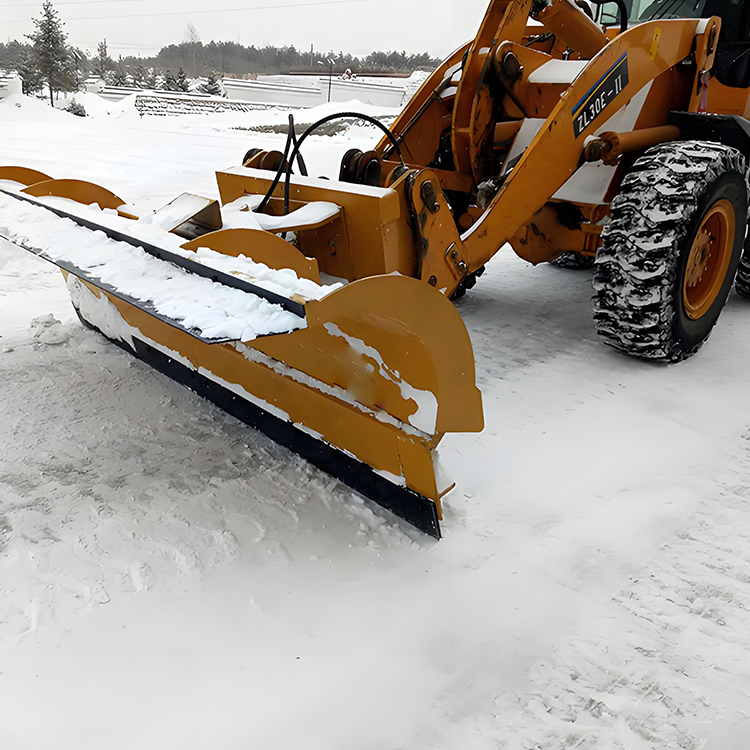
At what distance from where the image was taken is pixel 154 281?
1.96 meters

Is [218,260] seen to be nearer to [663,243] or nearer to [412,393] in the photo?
[412,393]

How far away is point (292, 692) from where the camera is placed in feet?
5.45

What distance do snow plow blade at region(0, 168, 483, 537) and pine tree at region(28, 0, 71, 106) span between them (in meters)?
32.8

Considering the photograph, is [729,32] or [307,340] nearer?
[307,340]

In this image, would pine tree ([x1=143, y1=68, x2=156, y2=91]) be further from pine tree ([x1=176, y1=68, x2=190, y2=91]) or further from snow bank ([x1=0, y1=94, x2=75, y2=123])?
snow bank ([x1=0, y1=94, x2=75, y2=123])

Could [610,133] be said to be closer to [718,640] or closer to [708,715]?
[718,640]

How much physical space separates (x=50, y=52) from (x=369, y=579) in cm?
3607

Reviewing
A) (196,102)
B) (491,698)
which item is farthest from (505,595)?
(196,102)

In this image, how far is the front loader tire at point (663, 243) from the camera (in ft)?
10.4

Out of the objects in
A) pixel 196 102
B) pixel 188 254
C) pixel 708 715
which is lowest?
pixel 708 715

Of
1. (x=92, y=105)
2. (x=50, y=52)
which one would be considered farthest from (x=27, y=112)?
(x=50, y=52)

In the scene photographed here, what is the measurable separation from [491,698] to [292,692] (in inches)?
19.6

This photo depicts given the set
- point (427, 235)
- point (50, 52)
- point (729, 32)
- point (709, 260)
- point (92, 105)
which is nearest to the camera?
point (427, 235)

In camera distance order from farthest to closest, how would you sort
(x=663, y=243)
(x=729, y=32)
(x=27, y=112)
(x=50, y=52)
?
(x=50, y=52) < (x=27, y=112) < (x=729, y=32) < (x=663, y=243)
